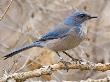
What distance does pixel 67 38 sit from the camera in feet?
21.7

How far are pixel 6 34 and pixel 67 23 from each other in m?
4.22

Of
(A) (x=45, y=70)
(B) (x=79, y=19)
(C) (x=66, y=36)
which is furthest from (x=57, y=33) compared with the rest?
(A) (x=45, y=70)

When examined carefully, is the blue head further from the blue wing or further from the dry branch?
the dry branch

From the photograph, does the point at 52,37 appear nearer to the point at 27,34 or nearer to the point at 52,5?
the point at 27,34

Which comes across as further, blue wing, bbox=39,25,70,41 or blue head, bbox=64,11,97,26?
blue head, bbox=64,11,97,26

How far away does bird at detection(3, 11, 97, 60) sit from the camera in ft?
21.4

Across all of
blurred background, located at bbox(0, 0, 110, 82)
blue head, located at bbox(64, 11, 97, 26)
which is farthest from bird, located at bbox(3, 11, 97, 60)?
blurred background, located at bbox(0, 0, 110, 82)

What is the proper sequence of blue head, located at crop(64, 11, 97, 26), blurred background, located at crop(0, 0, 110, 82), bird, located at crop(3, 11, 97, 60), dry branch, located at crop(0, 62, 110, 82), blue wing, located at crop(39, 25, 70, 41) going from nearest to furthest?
dry branch, located at crop(0, 62, 110, 82), bird, located at crop(3, 11, 97, 60), blue wing, located at crop(39, 25, 70, 41), blue head, located at crop(64, 11, 97, 26), blurred background, located at crop(0, 0, 110, 82)

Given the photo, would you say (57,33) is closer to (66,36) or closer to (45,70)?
(66,36)

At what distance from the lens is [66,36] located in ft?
21.9

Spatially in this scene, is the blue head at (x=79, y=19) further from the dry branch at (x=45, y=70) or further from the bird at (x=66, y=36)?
the dry branch at (x=45, y=70)

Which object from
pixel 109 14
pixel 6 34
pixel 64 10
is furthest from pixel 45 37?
pixel 109 14

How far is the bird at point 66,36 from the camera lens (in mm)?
6535

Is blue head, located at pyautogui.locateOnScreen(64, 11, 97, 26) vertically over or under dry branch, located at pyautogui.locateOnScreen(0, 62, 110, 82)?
over
